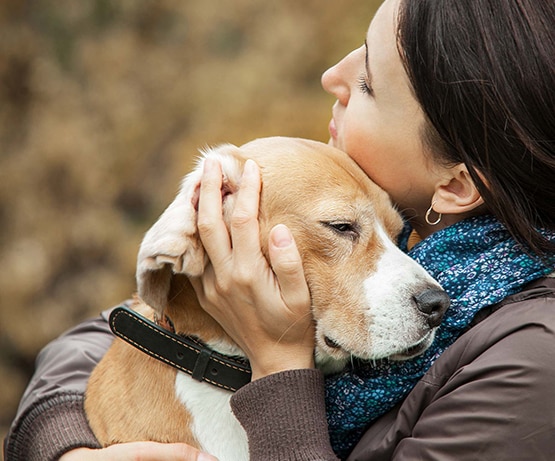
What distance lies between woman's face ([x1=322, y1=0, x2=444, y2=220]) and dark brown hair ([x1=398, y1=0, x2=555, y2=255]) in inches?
3.0

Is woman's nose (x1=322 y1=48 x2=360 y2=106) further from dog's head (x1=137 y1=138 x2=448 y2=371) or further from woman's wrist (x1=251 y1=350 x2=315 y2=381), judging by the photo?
woman's wrist (x1=251 y1=350 x2=315 y2=381)

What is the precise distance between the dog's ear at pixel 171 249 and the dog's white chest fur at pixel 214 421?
0.25 m

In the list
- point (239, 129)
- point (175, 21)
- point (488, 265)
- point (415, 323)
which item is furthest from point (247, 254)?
point (175, 21)

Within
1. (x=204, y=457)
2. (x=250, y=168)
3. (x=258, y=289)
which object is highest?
(x=250, y=168)

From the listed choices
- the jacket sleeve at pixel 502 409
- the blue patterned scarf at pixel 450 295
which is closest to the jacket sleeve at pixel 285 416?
the blue patterned scarf at pixel 450 295

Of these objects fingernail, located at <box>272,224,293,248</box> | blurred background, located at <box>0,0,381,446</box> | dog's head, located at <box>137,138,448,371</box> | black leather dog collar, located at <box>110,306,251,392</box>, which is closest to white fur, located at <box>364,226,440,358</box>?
dog's head, located at <box>137,138,448,371</box>

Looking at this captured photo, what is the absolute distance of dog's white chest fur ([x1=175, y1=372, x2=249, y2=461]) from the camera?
2092 millimetres

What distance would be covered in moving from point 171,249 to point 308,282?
0.39 meters

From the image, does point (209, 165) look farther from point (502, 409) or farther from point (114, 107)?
point (114, 107)

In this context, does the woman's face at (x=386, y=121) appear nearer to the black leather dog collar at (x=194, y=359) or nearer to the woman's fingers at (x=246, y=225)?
the woman's fingers at (x=246, y=225)

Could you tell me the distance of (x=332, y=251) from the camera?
2.11 m

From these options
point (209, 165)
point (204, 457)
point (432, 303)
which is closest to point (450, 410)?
point (432, 303)

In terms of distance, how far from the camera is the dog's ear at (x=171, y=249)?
201cm

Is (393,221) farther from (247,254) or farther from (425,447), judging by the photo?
(425,447)
